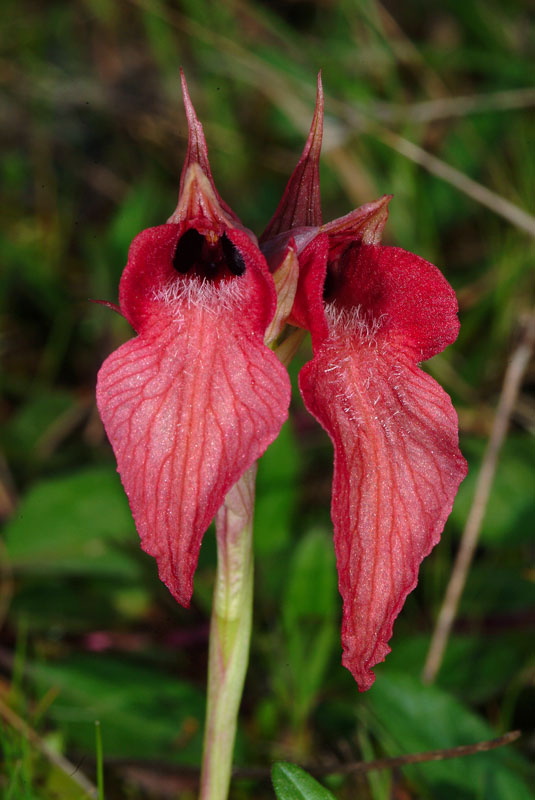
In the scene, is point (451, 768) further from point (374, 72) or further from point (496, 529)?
point (374, 72)

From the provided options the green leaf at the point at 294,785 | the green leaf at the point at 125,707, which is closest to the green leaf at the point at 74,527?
the green leaf at the point at 125,707

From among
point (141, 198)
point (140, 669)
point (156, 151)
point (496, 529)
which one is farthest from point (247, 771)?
point (156, 151)

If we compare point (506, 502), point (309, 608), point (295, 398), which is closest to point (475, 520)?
point (506, 502)

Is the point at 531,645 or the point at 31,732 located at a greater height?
A: the point at 531,645

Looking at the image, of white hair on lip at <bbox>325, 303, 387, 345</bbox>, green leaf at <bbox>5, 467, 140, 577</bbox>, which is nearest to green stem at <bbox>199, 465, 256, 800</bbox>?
white hair on lip at <bbox>325, 303, 387, 345</bbox>

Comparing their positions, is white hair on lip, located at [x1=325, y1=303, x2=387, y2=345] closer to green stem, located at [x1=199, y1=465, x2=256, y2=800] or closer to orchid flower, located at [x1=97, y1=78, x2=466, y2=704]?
orchid flower, located at [x1=97, y1=78, x2=466, y2=704]

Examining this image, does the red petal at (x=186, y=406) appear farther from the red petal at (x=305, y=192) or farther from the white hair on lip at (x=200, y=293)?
the red petal at (x=305, y=192)
